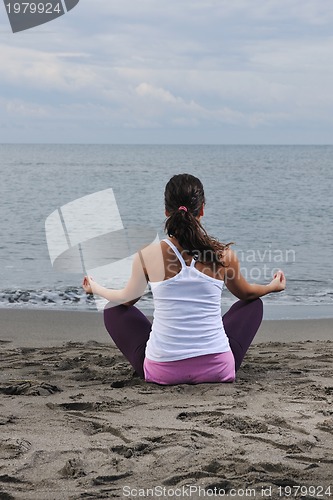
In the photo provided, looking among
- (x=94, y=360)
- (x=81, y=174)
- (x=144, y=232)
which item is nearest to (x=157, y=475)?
(x=94, y=360)

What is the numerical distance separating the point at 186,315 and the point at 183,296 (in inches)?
5.2

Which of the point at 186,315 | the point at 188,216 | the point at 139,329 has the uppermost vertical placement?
the point at 188,216

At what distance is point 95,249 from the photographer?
50.8ft

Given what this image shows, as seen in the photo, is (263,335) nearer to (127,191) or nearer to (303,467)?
(303,467)

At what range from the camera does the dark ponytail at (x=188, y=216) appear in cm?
479

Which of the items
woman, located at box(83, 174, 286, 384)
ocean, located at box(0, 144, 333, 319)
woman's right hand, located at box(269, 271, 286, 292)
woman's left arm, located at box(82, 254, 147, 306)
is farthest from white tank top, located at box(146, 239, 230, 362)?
ocean, located at box(0, 144, 333, 319)

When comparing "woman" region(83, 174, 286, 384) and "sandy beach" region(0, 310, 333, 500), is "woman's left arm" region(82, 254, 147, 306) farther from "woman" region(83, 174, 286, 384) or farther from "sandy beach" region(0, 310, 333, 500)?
"sandy beach" region(0, 310, 333, 500)

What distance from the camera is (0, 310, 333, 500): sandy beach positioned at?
3.26 m

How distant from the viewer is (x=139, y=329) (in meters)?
5.24

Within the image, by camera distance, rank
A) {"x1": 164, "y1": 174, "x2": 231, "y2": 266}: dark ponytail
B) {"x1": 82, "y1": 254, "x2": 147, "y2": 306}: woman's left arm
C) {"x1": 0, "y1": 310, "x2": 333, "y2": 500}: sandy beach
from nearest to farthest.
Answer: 1. {"x1": 0, "y1": 310, "x2": 333, "y2": 500}: sandy beach
2. {"x1": 164, "y1": 174, "x2": 231, "y2": 266}: dark ponytail
3. {"x1": 82, "y1": 254, "x2": 147, "y2": 306}: woman's left arm

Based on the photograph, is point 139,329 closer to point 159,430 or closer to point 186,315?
point 186,315

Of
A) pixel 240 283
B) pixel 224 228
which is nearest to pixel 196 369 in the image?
pixel 240 283

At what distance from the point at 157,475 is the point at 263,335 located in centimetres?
455

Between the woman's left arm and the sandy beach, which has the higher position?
the woman's left arm
